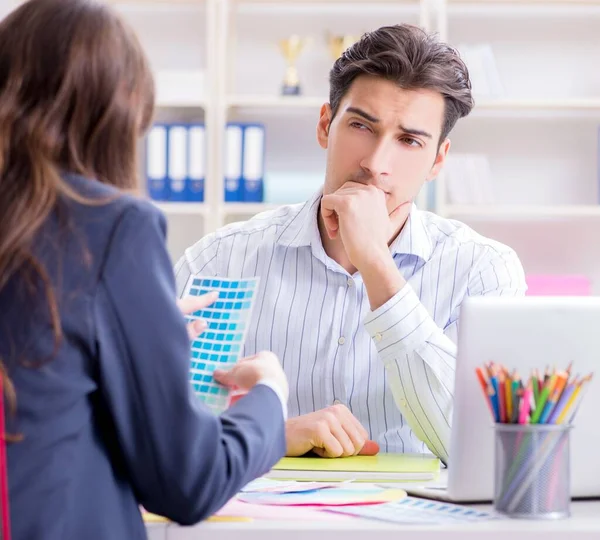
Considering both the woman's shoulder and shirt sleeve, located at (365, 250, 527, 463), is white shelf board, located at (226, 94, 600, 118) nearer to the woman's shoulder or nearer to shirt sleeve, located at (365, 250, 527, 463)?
shirt sleeve, located at (365, 250, 527, 463)

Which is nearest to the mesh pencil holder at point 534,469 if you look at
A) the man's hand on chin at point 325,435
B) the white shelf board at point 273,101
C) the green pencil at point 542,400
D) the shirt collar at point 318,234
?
the green pencil at point 542,400

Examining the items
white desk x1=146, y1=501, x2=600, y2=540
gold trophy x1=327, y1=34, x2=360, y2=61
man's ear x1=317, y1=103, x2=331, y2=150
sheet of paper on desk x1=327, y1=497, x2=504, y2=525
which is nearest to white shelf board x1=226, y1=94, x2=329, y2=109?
gold trophy x1=327, y1=34, x2=360, y2=61

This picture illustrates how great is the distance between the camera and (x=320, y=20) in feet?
13.0

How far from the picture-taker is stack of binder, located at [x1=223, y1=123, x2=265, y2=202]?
3.67 metres

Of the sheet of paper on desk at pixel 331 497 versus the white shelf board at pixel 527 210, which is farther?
Result: the white shelf board at pixel 527 210

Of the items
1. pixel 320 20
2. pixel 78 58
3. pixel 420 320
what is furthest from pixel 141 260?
pixel 320 20

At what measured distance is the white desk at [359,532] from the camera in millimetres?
1043

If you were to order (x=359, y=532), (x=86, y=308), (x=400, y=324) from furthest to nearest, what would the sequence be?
(x=400, y=324) → (x=359, y=532) → (x=86, y=308)

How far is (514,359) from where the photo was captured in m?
1.21

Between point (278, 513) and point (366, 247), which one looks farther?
point (366, 247)

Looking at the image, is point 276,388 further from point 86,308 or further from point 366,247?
point 366,247

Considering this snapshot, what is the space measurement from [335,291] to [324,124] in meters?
0.40

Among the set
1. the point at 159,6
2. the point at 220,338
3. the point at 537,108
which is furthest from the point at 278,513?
the point at 159,6

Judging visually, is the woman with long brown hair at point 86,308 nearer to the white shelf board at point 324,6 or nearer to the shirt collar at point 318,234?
the shirt collar at point 318,234
